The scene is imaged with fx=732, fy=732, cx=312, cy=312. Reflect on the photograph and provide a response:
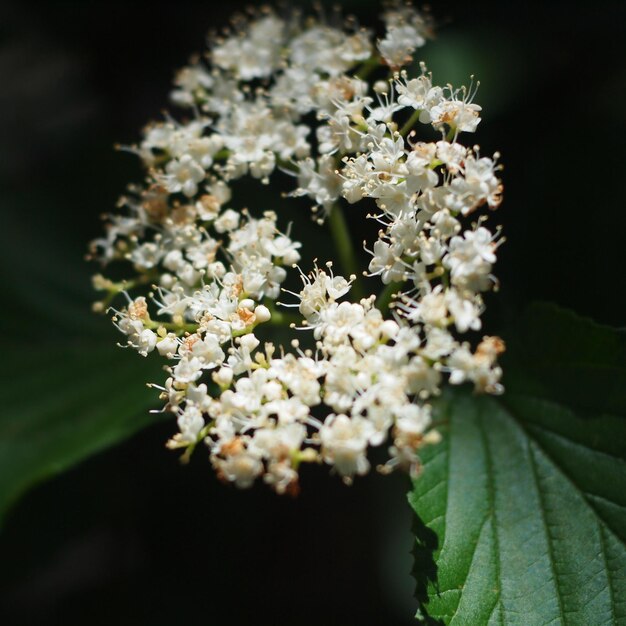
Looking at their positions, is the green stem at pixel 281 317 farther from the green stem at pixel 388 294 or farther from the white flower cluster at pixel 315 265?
the green stem at pixel 388 294

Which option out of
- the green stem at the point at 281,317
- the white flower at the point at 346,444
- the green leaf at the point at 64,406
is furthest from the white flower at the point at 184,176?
the white flower at the point at 346,444

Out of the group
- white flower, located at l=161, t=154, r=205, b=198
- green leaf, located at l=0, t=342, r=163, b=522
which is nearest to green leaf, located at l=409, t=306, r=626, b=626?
green leaf, located at l=0, t=342, r=163, b=522

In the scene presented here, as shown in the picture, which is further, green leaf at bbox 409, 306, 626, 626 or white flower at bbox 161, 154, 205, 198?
white flower at bbox 161, 154, 205, 198

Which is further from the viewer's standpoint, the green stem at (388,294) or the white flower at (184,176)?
the white flower at (184,176)

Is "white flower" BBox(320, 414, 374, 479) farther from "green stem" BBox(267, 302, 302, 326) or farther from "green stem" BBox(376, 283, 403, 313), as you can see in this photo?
"green stem" BBox(267, 302, 302, 326)

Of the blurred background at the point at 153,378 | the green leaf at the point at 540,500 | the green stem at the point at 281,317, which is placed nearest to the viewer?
the green leaf at the point at 540,500
